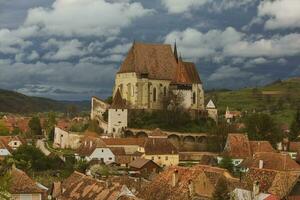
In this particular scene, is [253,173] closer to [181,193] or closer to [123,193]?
[181,193]

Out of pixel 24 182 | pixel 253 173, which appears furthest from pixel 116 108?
pixel 24 182

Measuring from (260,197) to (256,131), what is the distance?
205 feet

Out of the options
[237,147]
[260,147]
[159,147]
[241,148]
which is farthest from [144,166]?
[260,147]

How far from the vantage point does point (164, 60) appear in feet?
396

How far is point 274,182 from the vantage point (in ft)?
155

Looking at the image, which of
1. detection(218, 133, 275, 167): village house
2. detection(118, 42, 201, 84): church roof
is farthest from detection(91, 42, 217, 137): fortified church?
detection(218, 133, 275, 167): village house

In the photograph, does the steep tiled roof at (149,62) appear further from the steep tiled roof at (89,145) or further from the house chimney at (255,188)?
the house chimney at (255,188)

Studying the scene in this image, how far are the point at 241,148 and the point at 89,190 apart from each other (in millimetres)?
44093

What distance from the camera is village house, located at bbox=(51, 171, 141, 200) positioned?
4738cm

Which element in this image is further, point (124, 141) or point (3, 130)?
point (3, 130)

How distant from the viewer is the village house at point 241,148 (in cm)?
8965

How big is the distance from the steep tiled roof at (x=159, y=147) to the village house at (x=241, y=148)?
10.1 m

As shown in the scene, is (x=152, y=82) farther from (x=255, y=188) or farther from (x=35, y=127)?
(x=255, y=188)

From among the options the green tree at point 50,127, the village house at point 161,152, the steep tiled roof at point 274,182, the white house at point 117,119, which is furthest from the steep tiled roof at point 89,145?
the steep tiled roof at point 274,182
